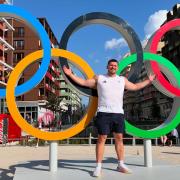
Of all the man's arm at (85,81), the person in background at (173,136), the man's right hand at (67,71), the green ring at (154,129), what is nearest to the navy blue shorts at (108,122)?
the man's arm at (85,81)

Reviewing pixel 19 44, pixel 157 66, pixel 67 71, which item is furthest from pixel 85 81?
pixel 19 44

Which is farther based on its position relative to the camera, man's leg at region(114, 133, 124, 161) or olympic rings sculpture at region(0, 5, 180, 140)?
olympic rings sculpture at region(0, 5, 180, 140)

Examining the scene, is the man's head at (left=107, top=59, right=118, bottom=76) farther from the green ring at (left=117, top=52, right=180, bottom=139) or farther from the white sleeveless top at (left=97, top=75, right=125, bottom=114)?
the green ring at (left=117, top=52, right=180, bottom=139)

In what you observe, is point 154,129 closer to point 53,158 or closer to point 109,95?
point 109,95

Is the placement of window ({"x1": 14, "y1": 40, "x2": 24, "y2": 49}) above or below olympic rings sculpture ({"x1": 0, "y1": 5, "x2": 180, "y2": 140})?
above

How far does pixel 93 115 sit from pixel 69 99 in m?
103

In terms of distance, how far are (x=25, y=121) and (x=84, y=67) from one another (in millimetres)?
1820

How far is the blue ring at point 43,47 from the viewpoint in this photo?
27.9 feet

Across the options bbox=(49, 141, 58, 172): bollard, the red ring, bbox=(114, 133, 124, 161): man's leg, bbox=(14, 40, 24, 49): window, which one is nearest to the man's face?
bbox=(114, 133, 124, 161): man's leg

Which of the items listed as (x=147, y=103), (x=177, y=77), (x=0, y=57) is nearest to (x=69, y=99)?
(x=147, y=103)

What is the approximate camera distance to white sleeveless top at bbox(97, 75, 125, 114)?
7.64m

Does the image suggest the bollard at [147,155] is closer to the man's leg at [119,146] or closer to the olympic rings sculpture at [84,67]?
the olympic rings sculpture at [84,67]

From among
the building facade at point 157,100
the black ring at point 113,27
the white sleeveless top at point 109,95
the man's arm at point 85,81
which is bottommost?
the white sleeveless top at point 109,95

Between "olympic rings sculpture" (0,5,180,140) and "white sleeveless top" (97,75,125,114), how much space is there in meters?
0.65
